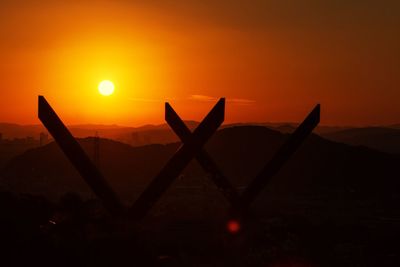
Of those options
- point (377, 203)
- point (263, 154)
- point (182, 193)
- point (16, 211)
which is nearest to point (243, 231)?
point (16, 211)

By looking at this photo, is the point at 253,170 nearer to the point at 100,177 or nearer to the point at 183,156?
the point at 100,177

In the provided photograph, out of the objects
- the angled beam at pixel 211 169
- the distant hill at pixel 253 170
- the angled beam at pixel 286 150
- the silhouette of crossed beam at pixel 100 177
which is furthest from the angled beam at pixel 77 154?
the distant hill at pixel 253 170

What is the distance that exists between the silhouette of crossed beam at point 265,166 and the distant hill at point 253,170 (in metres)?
19.3

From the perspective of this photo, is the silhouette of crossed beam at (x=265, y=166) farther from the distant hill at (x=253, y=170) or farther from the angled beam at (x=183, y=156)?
the distant hill at (x=253, y=170)

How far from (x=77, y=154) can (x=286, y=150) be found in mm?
3264

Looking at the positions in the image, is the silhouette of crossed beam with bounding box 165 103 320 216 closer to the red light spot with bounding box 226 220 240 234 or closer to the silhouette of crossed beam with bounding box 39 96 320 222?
the silhouette of crossed beam with bounding box 39 96 320 222

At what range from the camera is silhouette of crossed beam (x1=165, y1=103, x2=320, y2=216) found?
8.01 meters

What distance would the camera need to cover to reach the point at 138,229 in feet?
22.5

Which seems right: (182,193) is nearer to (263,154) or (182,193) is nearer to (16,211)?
(263,154)

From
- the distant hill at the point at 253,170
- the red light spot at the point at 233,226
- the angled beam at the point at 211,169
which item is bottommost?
the red light spot at the point at 233,226

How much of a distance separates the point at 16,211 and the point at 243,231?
3521 mm

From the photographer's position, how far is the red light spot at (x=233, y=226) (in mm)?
8094

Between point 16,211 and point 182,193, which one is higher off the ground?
point 182,193

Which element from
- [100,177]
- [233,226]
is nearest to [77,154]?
[100,177]
